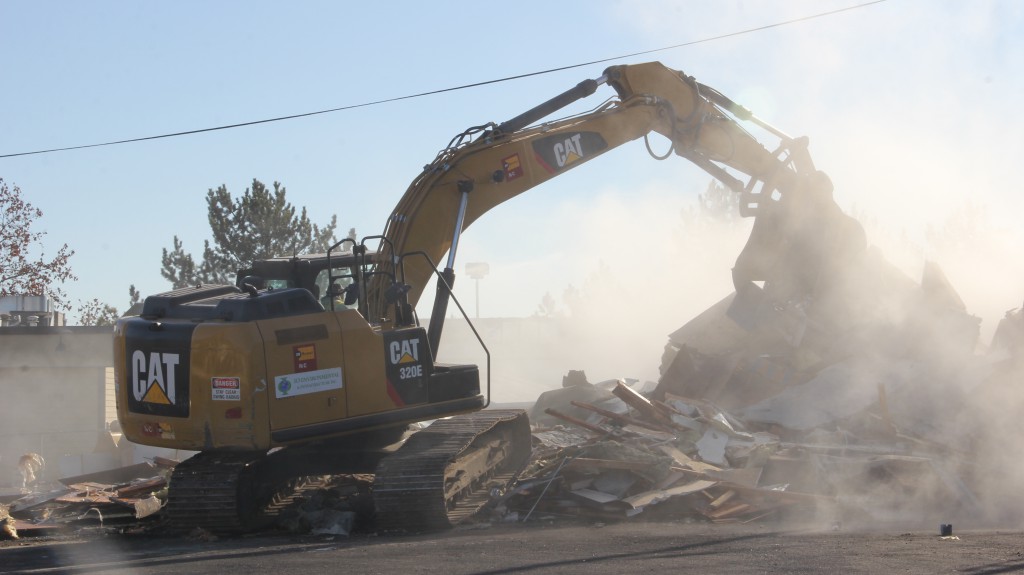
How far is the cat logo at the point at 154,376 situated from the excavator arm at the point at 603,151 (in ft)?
6.54

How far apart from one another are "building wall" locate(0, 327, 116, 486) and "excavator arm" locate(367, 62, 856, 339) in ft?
58.2

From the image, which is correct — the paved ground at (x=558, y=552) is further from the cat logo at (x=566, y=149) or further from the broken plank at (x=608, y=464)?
the cat logo at (x=566, y=149)

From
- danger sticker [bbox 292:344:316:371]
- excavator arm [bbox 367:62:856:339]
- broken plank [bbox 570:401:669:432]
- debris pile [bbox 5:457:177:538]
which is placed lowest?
debris pile [bbox 5:457:177:538]

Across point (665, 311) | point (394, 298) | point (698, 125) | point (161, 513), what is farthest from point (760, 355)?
point (665, 311)

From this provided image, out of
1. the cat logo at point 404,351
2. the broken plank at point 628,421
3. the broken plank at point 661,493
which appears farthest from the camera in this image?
the broken plank at point 628,421

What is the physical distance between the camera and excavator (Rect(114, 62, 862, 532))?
384 inches

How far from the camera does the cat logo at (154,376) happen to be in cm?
995

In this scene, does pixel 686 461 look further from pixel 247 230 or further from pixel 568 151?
pixel 247 230

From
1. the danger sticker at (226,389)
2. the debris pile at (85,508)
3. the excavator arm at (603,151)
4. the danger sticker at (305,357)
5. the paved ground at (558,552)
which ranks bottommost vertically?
the paved ground at (558,552)

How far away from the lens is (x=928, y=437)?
47.1ft

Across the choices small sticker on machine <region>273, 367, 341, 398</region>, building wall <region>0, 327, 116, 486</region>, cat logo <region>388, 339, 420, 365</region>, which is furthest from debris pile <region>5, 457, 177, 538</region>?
building wall <region>0, 327, 116, 486</region>

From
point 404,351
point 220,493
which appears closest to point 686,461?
point 404,351

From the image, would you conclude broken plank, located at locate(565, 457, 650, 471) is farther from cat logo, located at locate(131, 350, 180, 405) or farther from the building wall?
the building wall

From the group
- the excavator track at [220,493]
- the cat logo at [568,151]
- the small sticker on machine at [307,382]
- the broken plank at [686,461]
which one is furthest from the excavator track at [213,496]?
the cat logo at [568,151]
